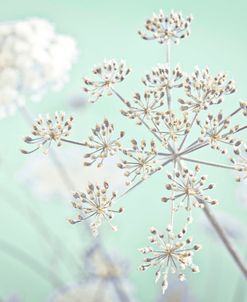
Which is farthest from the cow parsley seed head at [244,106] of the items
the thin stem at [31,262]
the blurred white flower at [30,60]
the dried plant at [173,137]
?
the thin stem at [31,262]

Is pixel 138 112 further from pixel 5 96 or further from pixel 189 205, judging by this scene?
pixel 5 96

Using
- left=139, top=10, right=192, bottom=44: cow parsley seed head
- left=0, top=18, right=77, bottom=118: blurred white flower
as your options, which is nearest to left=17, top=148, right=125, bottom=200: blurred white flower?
left=0, top=18, right=77, bottom=118: blurred white flower

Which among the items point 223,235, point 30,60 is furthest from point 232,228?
point 223,235

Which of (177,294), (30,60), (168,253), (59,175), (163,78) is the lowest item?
(168,253)

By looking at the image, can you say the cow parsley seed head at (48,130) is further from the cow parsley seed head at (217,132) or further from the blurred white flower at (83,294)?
the blurred white flower at (83,294)

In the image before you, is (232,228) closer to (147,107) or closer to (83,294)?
(83,294)

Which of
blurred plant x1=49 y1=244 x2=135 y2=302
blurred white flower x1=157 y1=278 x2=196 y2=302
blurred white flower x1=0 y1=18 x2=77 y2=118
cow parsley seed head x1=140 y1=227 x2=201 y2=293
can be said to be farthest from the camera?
blurred white flower x1=157 y1=278 x2=196 y2=302

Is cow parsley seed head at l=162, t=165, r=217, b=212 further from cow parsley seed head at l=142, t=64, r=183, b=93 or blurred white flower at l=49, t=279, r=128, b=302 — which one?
blurred white flower at l=49, t=279, r=128, b=302
